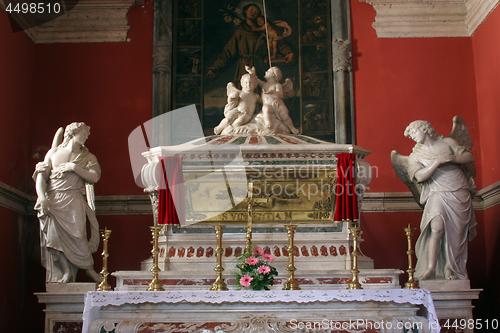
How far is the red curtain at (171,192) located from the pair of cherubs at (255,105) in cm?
108

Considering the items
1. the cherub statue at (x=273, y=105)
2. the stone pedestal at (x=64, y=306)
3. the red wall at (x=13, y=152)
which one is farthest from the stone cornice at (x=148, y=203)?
the stone pedestal at (x=64, y=306)

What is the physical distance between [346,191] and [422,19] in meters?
3.55

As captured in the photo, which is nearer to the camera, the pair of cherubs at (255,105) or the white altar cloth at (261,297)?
the white altar cloth at (261,297)

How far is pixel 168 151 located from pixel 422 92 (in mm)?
3903

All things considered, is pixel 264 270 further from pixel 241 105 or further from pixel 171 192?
pixel 241 105

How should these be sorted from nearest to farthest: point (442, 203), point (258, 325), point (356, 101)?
point (258, 325)
point (442, 203)
point (356, 101)

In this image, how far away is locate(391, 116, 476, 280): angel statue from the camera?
6.57m

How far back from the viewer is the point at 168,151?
6.94m

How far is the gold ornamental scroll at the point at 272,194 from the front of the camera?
6.93m

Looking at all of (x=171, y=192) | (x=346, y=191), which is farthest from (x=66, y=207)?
(x=346, y=191)

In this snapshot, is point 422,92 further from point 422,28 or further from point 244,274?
point 244,274

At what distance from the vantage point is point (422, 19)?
8.82 meters

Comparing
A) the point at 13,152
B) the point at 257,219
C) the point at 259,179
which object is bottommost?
the point at 257,219

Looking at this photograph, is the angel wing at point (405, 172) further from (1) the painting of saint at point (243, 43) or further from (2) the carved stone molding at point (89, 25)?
(2) the carved stone molding at point (89, 25)
